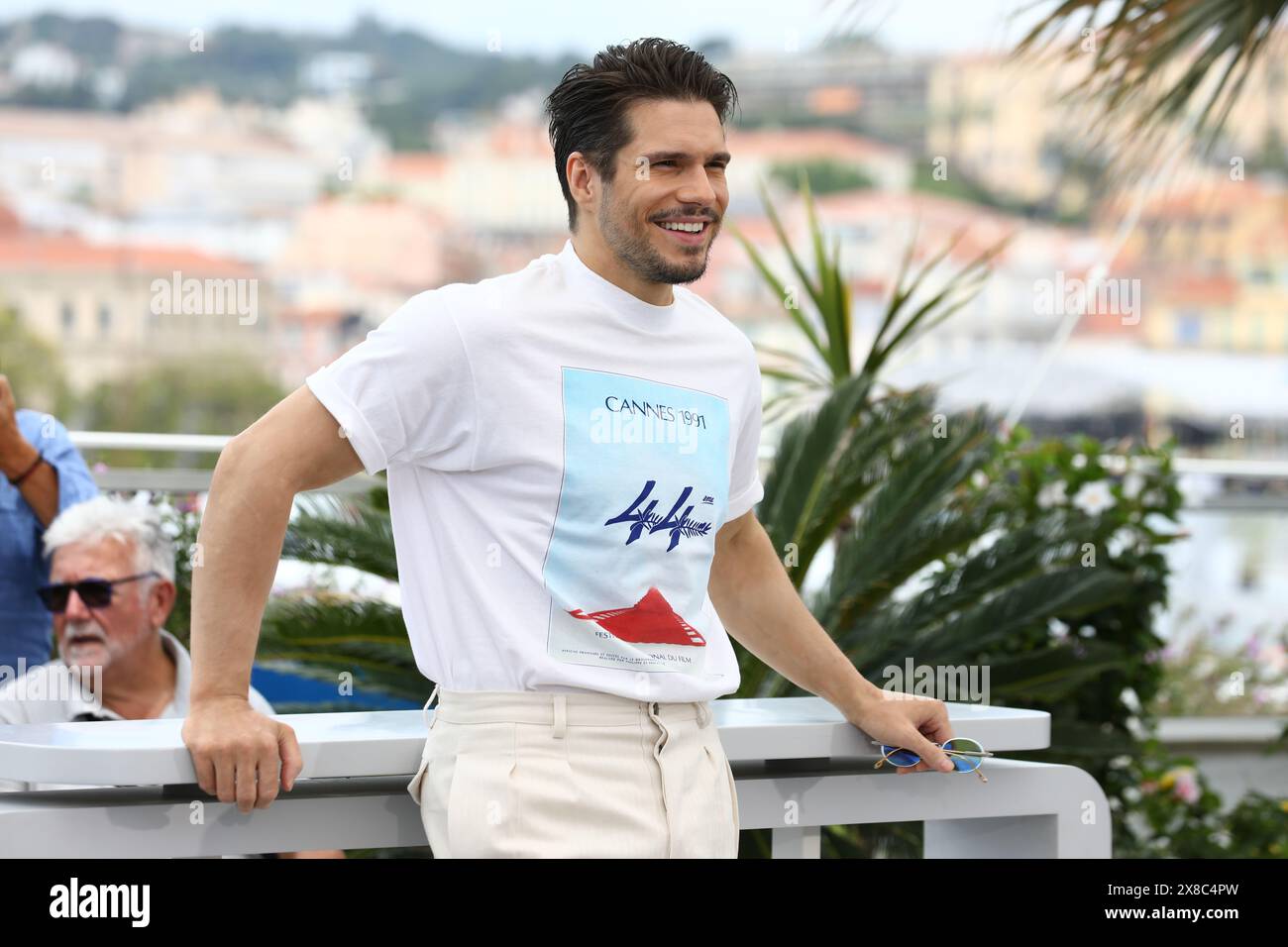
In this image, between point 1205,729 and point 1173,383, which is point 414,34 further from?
point 1205,729

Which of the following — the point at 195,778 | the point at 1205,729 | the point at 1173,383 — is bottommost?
the point at 1205,729

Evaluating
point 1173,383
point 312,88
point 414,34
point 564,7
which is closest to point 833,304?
point 1173,383

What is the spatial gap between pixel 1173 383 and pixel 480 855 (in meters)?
53.6

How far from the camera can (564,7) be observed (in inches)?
2997

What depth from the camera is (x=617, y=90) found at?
6.54ft

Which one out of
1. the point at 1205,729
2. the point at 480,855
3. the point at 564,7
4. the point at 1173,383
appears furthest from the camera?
the point at 564,7

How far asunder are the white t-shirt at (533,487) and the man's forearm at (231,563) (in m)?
0.12

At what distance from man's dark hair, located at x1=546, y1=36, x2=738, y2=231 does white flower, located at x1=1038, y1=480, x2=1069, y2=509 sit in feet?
9.99
